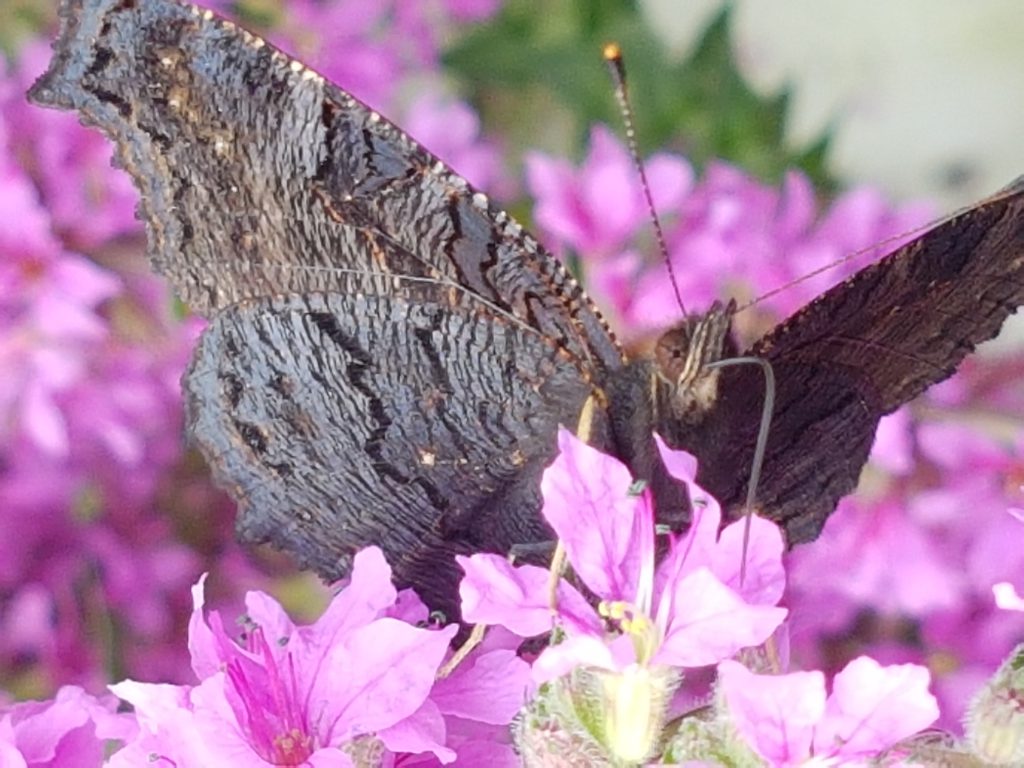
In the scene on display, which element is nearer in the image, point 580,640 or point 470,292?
point 580,640

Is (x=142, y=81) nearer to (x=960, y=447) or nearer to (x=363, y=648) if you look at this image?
(x=363, y=648)

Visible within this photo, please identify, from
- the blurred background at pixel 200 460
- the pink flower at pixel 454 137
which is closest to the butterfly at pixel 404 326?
the blurred background at pixel 200 460

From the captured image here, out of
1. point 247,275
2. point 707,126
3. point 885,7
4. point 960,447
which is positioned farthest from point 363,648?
point 885,7

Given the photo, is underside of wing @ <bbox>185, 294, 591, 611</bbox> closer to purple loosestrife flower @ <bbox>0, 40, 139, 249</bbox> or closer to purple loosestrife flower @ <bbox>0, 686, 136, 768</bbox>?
purple loosestrife flower @ <bbox>0, 686, 136, 768</bbox>

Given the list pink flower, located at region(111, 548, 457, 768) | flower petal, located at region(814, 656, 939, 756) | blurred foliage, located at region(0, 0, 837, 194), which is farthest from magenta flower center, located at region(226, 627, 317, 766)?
blurred foliage, located at region(0, 0, 837, 194)

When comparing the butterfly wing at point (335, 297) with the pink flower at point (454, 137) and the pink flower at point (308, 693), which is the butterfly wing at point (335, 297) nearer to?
the pink flower at point (308, 693)
